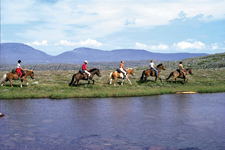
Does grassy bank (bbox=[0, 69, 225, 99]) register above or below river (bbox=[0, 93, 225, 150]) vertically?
above

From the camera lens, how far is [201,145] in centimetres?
915

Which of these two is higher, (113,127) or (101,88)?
(101,88)

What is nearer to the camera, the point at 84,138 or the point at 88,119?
the point at 84,138

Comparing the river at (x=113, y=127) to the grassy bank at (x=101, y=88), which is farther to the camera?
the grassy bank at (x=101, y=88)

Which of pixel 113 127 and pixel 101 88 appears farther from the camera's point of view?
pixel 101 88

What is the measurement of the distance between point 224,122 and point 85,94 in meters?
13.6

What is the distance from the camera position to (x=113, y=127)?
38.8ft

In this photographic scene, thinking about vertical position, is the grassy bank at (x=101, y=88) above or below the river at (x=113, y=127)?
above

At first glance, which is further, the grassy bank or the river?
the grassy bank

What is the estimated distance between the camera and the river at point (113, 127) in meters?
9.41

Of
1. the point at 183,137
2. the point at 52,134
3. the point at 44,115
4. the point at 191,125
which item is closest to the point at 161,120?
the point at 191,125

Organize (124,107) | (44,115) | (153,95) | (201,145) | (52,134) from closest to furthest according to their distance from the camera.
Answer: (201,145) < (52,134) < (44,115) < (124,107) < (153,95)

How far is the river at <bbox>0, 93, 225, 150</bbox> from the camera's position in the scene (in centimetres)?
941

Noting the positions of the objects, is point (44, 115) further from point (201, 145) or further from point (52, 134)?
point (201, 145)
